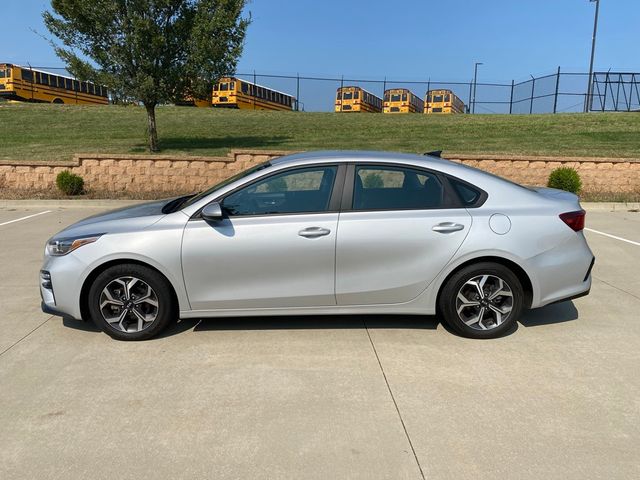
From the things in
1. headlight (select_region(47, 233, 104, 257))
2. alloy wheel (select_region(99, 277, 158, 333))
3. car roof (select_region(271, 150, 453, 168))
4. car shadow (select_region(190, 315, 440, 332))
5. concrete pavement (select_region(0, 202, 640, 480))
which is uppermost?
car roof (select_region(271, 150, 453, 168))

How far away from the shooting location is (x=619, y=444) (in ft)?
9.37

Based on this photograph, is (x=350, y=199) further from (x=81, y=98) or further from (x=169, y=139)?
(x=81, y=98)

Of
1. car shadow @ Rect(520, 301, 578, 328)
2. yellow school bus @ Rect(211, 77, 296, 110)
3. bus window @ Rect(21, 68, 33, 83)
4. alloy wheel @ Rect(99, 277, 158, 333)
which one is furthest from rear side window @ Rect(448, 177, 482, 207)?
bus window @ Rect(21, 68, 33, 83)

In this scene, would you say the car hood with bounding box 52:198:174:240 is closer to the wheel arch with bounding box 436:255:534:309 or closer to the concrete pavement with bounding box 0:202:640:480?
the concrete pavement with bounding box 0:202:640:480

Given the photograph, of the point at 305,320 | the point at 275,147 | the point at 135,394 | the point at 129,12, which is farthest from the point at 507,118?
the point at 135,394

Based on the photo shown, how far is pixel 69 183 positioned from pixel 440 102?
33627mm

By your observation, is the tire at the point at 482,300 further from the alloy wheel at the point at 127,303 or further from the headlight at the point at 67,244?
the headlight at the point at 67,244

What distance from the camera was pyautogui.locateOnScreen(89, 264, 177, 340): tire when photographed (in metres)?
4.10

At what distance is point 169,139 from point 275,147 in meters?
5.04

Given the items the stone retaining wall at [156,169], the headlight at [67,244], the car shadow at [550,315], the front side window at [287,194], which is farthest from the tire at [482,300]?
the stone retaining wall at [156,169]

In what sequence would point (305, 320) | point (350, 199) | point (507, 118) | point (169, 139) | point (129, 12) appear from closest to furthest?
point (350, 199) < point (305, 320) < point (129, 12) < point (169, 139) < point (507, 118)

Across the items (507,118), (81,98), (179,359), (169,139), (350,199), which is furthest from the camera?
(81,98)

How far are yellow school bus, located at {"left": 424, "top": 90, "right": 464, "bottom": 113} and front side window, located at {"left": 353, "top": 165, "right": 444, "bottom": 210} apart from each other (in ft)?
125

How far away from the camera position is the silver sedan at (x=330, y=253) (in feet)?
13.3
